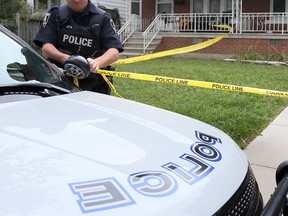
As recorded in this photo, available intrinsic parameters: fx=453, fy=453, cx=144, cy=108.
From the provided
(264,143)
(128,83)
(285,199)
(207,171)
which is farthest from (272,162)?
(128,83)

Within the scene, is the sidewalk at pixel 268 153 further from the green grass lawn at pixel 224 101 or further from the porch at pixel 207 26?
the porch at pixel 207 26

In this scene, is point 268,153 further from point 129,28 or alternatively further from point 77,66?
point 129,28

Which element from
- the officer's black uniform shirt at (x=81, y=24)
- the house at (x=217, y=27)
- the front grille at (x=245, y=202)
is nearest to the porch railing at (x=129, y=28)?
the house at (x=217, y=27)

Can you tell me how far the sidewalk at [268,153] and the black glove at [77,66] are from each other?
189 centimetres

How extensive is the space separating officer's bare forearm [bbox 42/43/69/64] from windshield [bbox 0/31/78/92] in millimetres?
731

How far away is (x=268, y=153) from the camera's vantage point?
510 cm

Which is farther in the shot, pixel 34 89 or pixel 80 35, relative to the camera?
pixel 80 35

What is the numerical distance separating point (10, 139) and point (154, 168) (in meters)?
0.57

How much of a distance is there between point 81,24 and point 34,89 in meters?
1.57

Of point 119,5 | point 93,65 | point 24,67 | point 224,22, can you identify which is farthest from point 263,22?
point 24,67

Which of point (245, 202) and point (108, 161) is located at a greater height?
point (108, 161)

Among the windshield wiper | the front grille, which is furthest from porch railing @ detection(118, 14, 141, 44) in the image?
the front grille

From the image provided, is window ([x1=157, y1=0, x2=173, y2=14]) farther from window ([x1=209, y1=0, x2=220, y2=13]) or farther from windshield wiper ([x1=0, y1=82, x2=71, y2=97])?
windshield wiper ([x1=0, y1=82, x2=71, y2=97])

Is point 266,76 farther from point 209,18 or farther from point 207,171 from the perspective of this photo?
point 207,171
